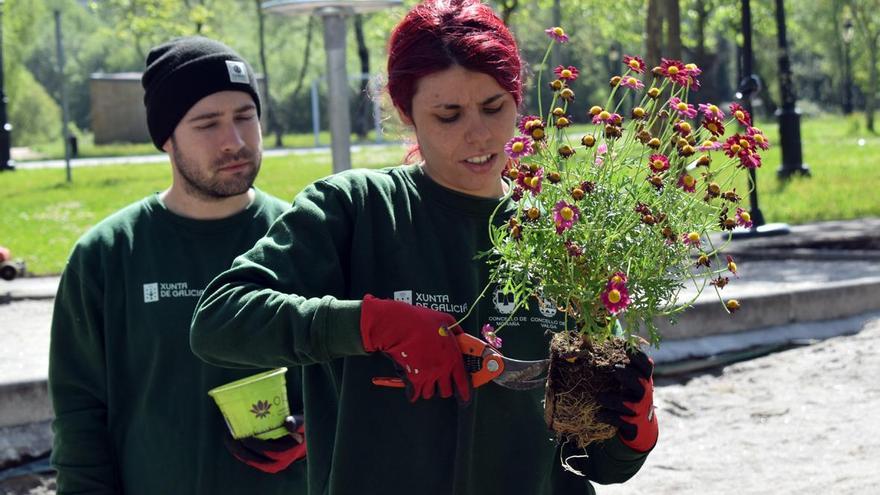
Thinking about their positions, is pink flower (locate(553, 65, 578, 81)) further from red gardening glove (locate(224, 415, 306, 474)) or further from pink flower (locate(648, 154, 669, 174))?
red gardening glove (locate(224, 415, 306, 474))

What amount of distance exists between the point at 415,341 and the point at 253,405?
3.08 ft

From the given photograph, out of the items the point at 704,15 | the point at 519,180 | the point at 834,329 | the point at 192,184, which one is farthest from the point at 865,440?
the point at 704,15

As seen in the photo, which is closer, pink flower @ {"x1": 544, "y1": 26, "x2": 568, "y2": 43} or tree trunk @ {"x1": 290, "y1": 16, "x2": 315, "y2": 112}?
pink flower @ {"x1": 544, "y1": 26, "x2": 568, "y2": 43}

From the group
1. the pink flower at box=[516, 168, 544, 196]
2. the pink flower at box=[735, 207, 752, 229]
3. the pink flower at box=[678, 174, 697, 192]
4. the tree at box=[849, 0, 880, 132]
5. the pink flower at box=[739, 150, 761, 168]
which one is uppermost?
the tree at box=[849, 0, 880, 132]

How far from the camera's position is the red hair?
2412mm

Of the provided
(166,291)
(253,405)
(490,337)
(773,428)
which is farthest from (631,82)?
(773,428)

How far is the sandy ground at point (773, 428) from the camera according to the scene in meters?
5.25

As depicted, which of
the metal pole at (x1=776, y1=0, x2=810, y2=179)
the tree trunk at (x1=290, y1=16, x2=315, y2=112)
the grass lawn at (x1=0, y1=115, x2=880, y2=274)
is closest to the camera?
the grass lawn at (x1=0, y1=115, x2=880, y2=274)

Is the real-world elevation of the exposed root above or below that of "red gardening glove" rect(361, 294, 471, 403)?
below

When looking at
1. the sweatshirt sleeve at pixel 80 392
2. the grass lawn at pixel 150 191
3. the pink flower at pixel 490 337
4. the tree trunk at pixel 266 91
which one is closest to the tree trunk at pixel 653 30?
the grass lawn at pixel 150 191

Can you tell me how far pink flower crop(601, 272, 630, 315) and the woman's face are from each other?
460 millimetres

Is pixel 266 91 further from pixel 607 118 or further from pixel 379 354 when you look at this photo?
pixel 607 118

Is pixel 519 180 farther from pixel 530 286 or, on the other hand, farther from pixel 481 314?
pixel 481 314

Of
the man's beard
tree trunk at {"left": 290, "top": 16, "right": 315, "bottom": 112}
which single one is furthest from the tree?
the man's beard
